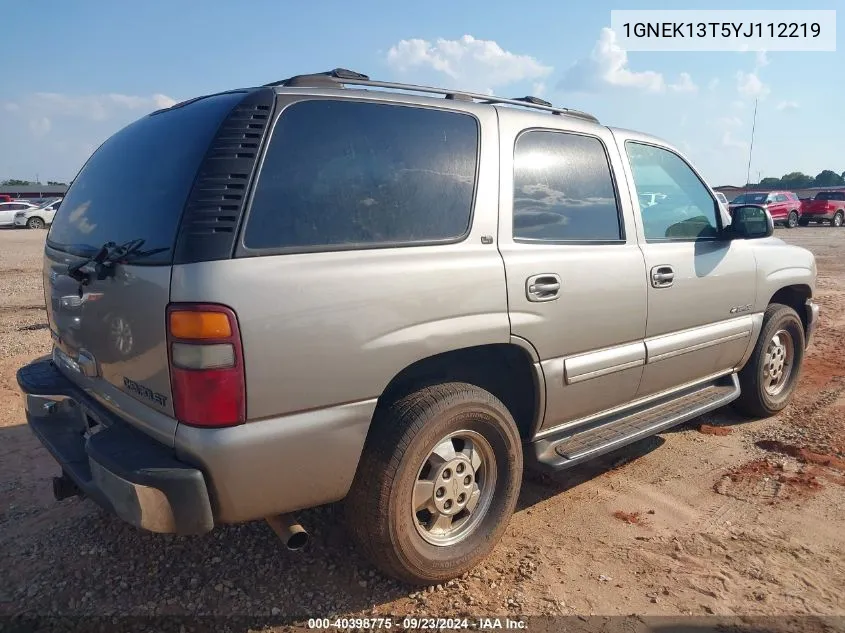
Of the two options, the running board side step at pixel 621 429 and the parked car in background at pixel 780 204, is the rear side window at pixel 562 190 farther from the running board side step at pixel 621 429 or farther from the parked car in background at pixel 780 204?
the parked car in background at pixel 780 204

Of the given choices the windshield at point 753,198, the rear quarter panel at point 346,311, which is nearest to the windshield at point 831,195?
the windshield at point 753,198

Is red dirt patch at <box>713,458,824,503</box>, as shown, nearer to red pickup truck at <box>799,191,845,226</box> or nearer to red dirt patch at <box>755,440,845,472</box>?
red dirt patch at <box>755,440,845,472</box>

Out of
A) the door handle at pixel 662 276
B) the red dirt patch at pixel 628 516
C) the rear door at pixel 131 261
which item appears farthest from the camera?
the door handle at pixel 662 276

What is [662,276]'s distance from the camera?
347cm

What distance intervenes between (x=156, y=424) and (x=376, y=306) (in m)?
0.87

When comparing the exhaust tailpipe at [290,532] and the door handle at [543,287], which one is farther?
the door handle at [543,287]

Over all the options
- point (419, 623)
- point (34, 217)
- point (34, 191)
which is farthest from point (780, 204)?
point (34, 191)

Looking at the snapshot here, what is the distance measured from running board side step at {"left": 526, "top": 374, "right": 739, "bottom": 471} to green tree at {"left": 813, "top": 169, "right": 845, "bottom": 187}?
67.4 metres

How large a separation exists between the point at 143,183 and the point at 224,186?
1.77 ft

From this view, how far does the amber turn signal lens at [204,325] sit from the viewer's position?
2016mm

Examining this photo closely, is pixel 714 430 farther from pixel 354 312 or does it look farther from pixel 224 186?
pixel 224 186

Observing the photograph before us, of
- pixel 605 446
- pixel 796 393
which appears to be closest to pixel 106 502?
pixel 605 446

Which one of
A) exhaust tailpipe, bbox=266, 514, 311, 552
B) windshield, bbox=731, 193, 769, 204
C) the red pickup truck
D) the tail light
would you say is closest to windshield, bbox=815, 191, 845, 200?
the red pickup truck

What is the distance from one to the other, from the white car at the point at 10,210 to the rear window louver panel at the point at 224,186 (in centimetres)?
3273
